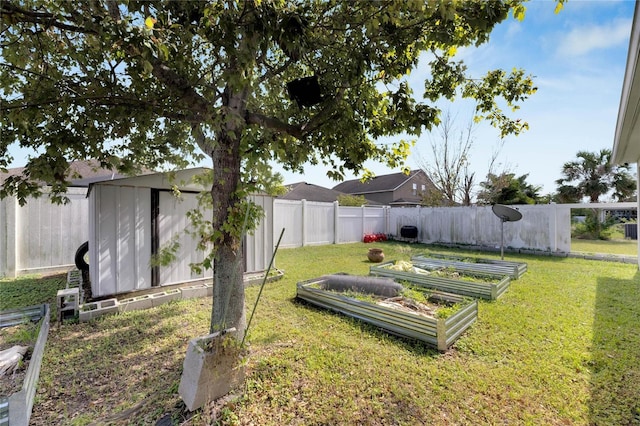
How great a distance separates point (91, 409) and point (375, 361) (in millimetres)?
2584

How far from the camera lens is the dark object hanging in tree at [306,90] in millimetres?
2801

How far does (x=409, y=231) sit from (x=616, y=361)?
10.6 m

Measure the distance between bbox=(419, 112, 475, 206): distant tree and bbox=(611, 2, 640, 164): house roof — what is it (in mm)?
9271

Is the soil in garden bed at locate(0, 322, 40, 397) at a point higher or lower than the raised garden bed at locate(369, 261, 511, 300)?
lower

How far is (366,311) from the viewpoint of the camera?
13.1ft

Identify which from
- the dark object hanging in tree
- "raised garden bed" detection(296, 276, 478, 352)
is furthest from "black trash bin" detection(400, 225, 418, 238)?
the dark object hanging in tree

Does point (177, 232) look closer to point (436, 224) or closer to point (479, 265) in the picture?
point (479, 265)

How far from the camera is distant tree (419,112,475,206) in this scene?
52.5 feet

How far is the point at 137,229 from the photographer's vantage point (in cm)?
492

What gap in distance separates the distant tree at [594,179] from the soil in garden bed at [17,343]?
80.5 ft

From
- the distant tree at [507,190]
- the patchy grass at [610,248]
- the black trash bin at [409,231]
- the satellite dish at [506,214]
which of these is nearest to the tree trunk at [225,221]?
the satellite dish at [506,214]

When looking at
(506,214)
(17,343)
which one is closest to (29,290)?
(17,343)

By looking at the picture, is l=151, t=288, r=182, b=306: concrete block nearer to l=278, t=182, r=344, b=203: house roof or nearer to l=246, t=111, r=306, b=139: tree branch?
l=246, t=111, r=306, b=139: tree branch

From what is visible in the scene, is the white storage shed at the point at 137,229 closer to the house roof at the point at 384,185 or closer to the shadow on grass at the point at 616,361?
the shadow on grass at the point at 616,361
